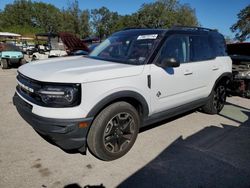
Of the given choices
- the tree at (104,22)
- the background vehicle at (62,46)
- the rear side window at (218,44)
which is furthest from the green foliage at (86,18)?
the rear side window at (218,44)

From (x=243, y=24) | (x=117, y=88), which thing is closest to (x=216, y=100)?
(x=117, y=88)

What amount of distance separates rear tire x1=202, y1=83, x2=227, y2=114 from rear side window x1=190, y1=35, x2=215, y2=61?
86 cm

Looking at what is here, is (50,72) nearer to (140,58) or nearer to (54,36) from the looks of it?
(140,58)

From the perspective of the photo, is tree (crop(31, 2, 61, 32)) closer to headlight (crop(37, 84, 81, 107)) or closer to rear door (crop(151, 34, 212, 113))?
rear door (crop(151, 34, 212, 113))

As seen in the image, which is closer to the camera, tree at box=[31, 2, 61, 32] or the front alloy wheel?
the front alloy wheel

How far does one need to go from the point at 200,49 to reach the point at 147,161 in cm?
259

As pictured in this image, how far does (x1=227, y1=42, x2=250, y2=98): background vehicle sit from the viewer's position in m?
6.93

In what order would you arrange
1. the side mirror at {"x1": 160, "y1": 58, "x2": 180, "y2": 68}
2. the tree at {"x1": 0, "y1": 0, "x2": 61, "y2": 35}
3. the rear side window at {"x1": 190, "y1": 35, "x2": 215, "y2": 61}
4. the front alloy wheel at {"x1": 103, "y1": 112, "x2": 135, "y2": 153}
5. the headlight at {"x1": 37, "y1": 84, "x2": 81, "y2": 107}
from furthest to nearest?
the tree at {"x1": 0, "y1": 0, "x2": 61, "y2": 35} → the rear side window at {"x1": 190, "y1": 35, "x2": 215, "y2": 61} → the side mirror at {"x1": 160, "y1": 58, "x2": 180, "y2": 68} → the front alloy wheel at {"x1": 103, "y1": 112, "x2": 135, "y2": 153} → the headlight at {"x1": 37, "y1": 84, "x2": 81, "y2": 107}

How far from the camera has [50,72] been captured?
3.02 meters

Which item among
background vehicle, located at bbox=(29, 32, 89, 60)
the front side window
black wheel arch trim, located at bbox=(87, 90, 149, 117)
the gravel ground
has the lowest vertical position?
the gravel ground

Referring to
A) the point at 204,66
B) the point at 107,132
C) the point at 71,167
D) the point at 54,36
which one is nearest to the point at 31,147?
the point at 71,167

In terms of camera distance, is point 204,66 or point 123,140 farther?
point 204,66

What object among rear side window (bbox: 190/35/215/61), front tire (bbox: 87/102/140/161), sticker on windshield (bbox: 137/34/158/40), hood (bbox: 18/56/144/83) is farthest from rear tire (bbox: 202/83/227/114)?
hood (bbox: 18/56/144/83)

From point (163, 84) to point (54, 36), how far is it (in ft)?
44.4
